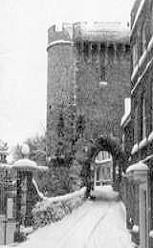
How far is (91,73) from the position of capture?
32.0 metres

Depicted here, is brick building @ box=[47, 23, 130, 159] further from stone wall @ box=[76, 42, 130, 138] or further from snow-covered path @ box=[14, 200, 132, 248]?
snow-covered path @ box=[14, 200, 132, 248]

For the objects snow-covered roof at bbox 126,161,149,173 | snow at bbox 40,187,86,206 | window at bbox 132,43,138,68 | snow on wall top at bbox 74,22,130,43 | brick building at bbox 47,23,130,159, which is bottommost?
snow at bbox 40,187,86,206

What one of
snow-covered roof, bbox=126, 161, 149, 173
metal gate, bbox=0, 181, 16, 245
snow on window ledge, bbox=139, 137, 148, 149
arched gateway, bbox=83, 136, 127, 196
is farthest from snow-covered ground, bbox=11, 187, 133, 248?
arched gateway, bbox=83, 136, 127, 196

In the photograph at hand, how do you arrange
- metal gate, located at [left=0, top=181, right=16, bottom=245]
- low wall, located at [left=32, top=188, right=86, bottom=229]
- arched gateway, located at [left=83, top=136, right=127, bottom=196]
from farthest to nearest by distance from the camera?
arched gateway, located at [left=83, top=136, right=127, bottom=196] < low wall, located at [left=32, top=188, right=86, bottom=229] < metal gate, located at [left=0, top=181, right=16, bottom=245]

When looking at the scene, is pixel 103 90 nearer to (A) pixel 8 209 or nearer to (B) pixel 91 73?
(B) pixel 91 73

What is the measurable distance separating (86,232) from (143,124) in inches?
179

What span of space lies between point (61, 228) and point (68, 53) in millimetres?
16252

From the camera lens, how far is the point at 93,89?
3192 cm

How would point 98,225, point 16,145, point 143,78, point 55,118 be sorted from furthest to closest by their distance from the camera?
point 16,145 → point 55,118 → point 98,225 → point 143,78

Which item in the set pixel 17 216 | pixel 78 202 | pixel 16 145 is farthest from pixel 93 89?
pixel 16 145

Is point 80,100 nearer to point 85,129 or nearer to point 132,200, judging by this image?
point 85,129

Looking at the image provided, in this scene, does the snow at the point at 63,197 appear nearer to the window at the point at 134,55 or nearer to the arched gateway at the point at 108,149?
the arched gateway at the point at 108,149

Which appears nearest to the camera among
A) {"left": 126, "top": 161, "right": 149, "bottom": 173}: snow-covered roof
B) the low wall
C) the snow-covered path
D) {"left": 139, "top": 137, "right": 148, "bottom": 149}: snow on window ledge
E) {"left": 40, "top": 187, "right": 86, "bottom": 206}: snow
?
{"left": 126, "top": 161, "right": 149, "bottom": 173}: snow-covered roof

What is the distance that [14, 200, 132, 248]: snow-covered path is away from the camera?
48.5ft
